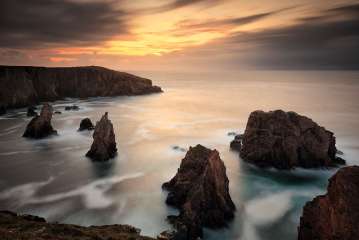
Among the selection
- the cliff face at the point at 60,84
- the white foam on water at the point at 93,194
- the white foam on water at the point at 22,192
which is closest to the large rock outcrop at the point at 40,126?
the white foam on water at the point at 22,192

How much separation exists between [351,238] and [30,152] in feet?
164

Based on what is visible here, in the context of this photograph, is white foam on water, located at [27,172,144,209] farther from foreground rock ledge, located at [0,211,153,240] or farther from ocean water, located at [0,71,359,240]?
foreground rock ledge, located at [0,211,153,240]

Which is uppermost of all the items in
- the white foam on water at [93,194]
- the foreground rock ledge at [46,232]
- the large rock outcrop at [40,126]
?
the large rock outcrop at [40,126]

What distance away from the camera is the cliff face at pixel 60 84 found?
109 meters

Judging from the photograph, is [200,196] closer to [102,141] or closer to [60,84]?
[102,141]

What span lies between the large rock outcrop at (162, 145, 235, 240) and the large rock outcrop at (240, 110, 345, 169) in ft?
52.7

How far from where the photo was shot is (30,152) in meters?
53.7

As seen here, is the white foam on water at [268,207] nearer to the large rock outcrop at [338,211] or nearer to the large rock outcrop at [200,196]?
the large rock outcrop at [200,196]

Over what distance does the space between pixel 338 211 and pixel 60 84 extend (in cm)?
13155

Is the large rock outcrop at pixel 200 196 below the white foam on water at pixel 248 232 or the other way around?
the other way around

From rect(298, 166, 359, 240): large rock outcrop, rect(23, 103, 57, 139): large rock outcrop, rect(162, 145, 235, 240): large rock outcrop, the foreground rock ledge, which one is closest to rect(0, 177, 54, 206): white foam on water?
the foreground rock ledge

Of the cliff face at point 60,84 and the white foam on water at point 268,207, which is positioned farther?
the cliff face at point 60,84

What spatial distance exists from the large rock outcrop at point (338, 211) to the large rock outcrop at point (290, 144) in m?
22.6

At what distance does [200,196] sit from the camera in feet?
91.1
